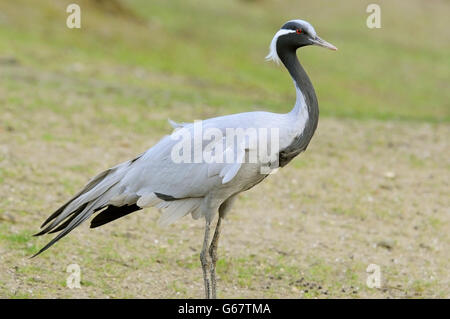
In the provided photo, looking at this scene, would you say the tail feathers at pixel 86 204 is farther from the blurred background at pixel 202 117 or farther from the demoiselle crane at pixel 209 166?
the blurred background at pixel 202 117

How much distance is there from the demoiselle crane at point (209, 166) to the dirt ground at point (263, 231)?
0.70m

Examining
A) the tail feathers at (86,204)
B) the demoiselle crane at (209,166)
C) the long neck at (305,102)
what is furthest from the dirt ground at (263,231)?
the long neck at (305,102)

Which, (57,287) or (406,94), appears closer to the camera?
(57,287)

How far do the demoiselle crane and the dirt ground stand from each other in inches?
27.5

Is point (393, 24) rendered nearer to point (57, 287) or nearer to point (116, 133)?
point (116, 133)

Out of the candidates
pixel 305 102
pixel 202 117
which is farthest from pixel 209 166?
pixel 202 117

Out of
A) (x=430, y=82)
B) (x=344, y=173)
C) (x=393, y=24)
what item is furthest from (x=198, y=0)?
(x=344, y=173)

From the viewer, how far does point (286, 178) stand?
891 cm

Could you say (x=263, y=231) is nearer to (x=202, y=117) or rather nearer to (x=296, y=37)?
Answer: (x=296, y=37)

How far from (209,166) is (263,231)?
87.3 inches

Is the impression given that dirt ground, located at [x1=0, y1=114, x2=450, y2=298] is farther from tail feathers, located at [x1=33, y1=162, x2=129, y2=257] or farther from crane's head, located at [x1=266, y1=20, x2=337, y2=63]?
crane's head, located at [x1=266, y1=20, x2=337, y2=63]

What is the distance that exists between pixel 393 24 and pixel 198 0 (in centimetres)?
638

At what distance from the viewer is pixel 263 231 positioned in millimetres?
7469
